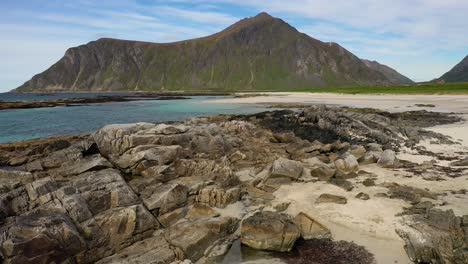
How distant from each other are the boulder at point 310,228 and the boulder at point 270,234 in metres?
0.62

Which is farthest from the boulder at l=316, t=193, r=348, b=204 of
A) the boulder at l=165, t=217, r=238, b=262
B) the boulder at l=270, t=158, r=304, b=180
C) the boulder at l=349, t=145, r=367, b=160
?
the boulder at l=349, t=145, r=367, b=160

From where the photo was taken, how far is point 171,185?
16656 millimetres

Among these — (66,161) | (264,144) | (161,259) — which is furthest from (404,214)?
(66,161)

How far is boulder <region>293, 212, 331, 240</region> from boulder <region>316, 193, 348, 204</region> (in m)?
2.34

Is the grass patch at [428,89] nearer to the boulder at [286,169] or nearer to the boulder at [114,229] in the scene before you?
the boulder at [286,169]

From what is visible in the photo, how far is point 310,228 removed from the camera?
46.3 feet

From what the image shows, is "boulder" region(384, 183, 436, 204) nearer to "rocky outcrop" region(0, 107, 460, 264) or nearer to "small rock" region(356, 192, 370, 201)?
"rocky outcrop" region(0, 107, 460, 264)

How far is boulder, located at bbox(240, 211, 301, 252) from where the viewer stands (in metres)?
13.1

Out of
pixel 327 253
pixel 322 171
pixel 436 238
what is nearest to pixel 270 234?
pixel 327 253

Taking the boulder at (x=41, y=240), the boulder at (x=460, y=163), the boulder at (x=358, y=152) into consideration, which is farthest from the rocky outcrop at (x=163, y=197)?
the boulder at (x=460, y=163)

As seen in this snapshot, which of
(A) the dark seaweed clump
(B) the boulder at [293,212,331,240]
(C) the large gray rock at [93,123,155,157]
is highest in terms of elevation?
(C) the large gray rock at [93,123,155,157]

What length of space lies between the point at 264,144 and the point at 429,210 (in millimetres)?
16370

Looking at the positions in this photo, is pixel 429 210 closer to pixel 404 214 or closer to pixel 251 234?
pixel 404 214

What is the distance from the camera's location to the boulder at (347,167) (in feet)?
67.1
